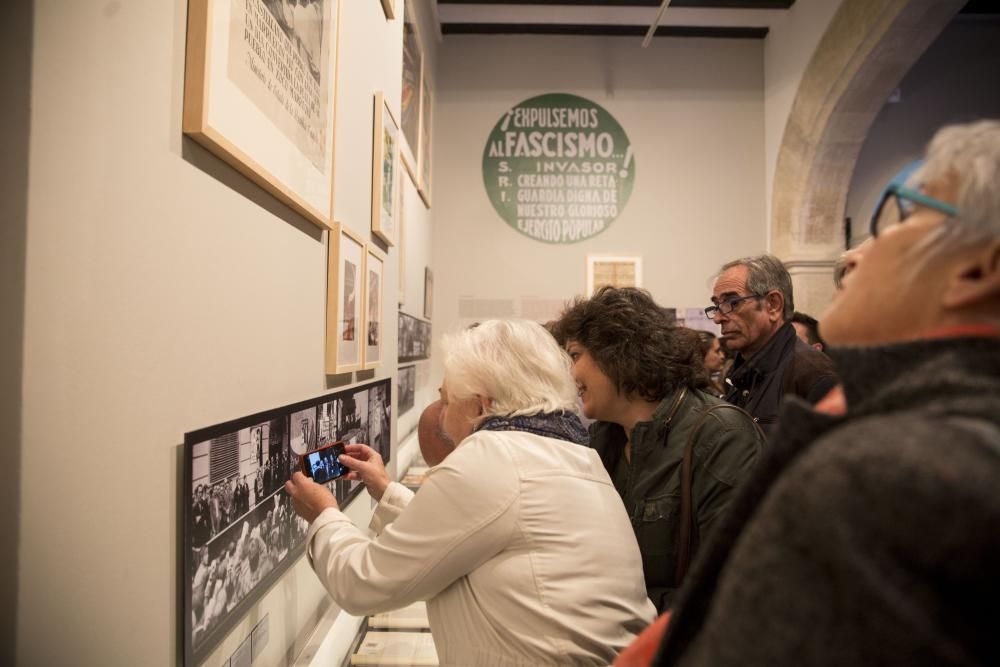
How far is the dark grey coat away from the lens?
1.58 feet

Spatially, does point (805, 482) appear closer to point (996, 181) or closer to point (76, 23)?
point (996, 181)

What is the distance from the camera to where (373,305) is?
101 inches

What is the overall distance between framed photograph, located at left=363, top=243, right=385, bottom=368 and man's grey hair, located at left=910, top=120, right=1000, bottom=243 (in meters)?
1.96

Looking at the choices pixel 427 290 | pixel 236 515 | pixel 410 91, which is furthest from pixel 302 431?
pixel 427 290

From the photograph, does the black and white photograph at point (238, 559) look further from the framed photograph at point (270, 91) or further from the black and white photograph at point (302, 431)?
the framed photograph at point (270, 91)

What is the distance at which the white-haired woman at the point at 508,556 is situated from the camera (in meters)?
1.28

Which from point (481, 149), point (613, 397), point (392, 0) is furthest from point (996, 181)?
point (481, 149)

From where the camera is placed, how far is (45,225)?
802 mm

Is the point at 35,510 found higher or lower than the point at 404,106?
lower

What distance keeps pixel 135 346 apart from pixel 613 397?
1.40 m

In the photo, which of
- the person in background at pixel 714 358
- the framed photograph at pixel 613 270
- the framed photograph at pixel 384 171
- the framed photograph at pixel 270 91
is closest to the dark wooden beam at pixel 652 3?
the framed photograph at pixel 613 270

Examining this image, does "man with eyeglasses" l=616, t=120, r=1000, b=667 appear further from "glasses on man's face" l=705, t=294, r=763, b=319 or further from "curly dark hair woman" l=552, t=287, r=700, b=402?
"glasses on man's face" l=705, t=294, r=763, b=319

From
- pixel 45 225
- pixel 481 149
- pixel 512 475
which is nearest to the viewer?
pixel 45 225

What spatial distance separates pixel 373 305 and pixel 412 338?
6.65 ft
